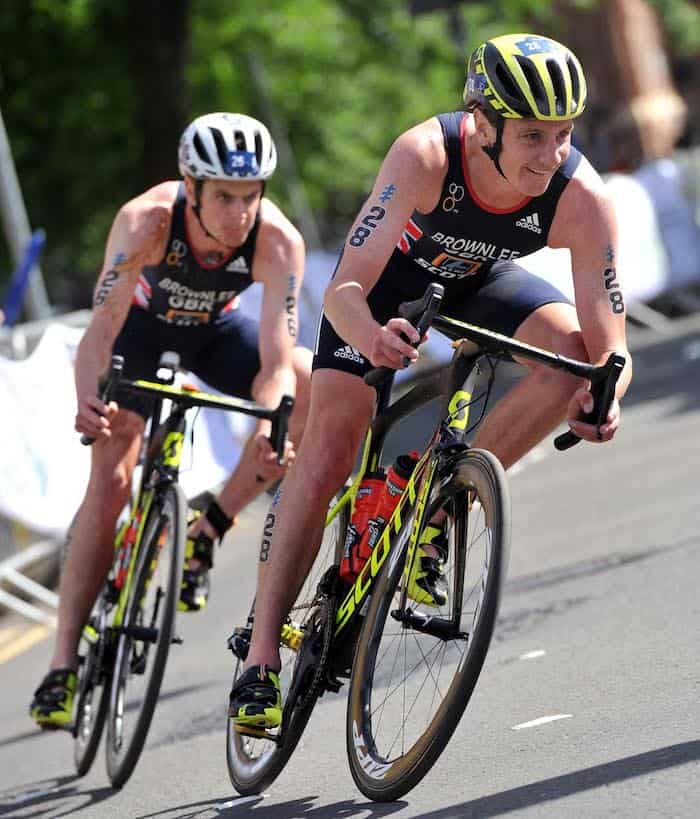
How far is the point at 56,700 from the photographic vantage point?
22.4 feet

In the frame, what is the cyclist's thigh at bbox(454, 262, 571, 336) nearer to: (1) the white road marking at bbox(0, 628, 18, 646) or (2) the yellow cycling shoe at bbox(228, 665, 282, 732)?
(2) the yellow cycling shoe at bbox(228, 665, 282, 732)

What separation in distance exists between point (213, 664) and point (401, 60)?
23.0 metres

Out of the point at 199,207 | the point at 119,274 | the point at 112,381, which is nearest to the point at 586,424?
the point at 112,381

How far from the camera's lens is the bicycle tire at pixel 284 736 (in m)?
5.39

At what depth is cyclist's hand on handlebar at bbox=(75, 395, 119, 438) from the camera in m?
6.45

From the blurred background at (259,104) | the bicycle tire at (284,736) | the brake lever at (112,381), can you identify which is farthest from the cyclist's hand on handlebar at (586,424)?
the blurred background at (259,104)

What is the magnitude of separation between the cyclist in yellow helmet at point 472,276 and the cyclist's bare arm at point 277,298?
1.16m

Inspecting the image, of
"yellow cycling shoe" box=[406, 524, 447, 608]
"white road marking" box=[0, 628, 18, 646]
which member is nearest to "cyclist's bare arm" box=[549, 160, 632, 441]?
"yellow cycling shoe" box=[406, 524, 447, 608]

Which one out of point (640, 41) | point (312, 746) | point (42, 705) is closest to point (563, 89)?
point (312, 746)

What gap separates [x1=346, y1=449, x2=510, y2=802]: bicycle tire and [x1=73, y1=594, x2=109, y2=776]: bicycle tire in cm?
180

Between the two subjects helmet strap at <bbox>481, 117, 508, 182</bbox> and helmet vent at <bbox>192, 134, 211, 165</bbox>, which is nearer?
helmet strap at <bbox>481, 117, 508, 182</bbox>

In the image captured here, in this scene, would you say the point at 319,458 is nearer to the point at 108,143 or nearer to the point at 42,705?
the point at 42,705

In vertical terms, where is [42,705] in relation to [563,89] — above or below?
below

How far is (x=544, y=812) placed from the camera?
4520 mm
